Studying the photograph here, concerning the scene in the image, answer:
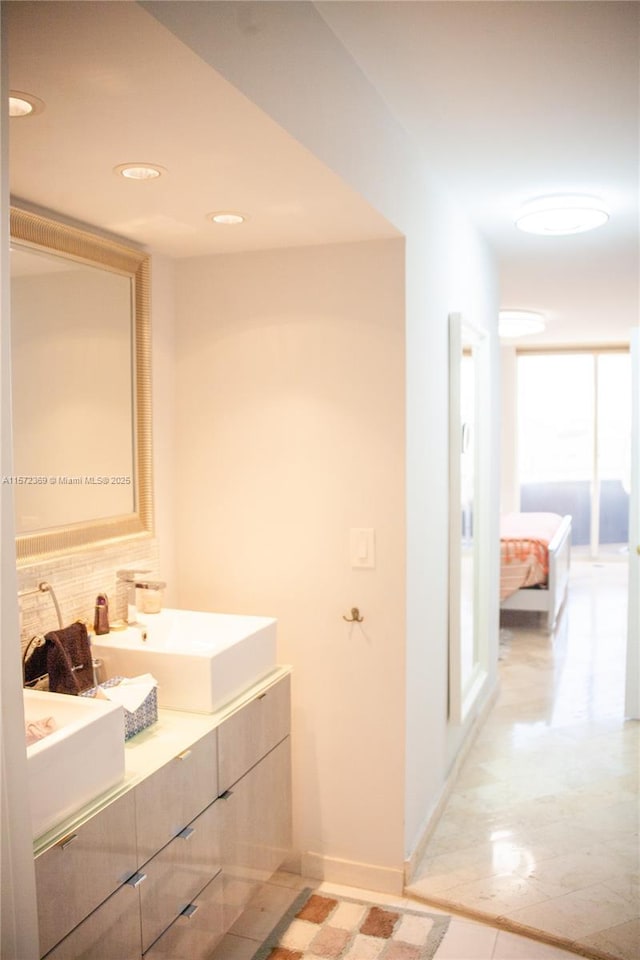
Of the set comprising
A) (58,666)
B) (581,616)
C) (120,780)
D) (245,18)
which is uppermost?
(245,18)

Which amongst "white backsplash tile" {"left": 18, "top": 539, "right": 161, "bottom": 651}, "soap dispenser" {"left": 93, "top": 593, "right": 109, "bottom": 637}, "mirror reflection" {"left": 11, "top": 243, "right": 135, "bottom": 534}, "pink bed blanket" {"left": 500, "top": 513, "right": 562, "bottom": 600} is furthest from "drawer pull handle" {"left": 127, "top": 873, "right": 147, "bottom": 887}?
"pink bed blanket" {"left": 500, "top": 513, "right": 562, "bottom": 600}

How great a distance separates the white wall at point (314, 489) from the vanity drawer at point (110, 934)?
1.05m

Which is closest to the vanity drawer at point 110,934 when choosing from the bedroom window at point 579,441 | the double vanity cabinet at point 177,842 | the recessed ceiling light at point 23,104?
the double vanity cabinet at point 177,842

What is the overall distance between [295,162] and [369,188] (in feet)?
1.27

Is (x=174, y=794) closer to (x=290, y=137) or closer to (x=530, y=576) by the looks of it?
(x=290, y=137)

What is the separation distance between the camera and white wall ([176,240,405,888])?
8.60 ft

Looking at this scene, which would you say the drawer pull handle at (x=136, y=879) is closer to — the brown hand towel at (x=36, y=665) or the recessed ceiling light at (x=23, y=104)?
the brown hand towel at (x=36, y=665)

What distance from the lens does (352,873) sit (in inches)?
107

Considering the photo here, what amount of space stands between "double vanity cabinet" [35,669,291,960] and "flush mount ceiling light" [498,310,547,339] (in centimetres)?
457

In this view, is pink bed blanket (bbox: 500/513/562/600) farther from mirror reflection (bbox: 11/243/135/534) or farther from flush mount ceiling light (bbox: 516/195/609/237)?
mirror reflection (bbox: 11/243/135/534)

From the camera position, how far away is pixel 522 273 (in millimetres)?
4832

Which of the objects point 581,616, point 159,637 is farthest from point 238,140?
point 581,616

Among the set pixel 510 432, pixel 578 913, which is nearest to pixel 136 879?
pixel 578 913

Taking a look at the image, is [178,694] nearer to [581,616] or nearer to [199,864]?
[199,864]
